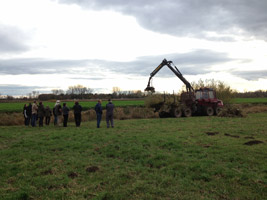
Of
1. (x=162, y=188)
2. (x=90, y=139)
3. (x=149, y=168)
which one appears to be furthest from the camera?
(x=90, y=139)

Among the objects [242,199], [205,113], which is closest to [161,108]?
[205,113]

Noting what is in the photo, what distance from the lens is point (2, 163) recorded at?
7562mm

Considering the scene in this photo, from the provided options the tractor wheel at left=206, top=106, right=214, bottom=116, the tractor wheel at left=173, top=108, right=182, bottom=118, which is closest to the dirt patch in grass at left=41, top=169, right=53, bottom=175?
the tractor wheel at left=173, top=108, right=182, bottom=118

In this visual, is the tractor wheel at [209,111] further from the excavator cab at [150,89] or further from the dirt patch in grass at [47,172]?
the dirt patch in grass at [47,172]

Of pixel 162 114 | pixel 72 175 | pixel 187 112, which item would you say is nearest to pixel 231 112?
pixel 187 112

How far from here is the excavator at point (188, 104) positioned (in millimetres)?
26000

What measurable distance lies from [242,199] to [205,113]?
76.0ft

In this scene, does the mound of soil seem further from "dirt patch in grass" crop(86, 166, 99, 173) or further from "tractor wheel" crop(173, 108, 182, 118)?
"dirt patch in grass" crop(86, 166, 99, 173)

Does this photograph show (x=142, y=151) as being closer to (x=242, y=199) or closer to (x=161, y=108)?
(x=242, y=199)

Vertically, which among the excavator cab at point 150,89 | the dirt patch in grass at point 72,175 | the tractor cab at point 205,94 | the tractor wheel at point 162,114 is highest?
the excavator cab at point 150,89

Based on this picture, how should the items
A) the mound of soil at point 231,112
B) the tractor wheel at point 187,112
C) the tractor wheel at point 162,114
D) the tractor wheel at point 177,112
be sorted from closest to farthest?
the mound of soil at point 231,112, the tractor wheel at point 177,112, the tractor wheel at point 187,112, the tractor wheel at point 162,114

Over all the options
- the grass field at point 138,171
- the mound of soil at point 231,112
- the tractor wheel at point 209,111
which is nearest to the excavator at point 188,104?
the tractor wheel at point 209,111

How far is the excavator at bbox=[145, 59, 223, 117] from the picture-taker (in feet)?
85.3

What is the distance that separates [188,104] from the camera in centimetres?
2677
